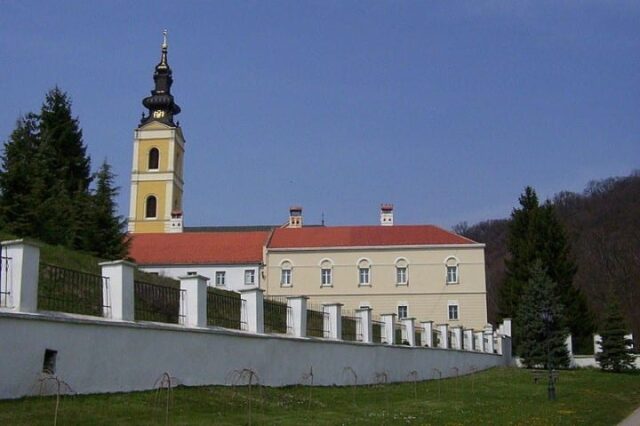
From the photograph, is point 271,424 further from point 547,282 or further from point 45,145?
point 547,282

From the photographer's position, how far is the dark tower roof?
81.2 metres

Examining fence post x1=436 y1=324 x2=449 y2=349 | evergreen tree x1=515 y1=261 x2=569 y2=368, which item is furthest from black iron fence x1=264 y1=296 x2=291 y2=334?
evergreen tree x1=515 y1=261 x2=569 y2=368

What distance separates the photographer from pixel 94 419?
10742mm

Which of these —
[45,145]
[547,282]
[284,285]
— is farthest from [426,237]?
[45,145]

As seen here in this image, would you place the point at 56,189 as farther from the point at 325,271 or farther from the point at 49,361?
the point at 325,271

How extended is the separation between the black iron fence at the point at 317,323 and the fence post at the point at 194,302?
531 centimetres

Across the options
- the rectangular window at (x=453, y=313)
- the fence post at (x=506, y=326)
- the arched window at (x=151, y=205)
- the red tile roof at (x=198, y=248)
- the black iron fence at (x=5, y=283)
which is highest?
the arched window at (x=151, y=205)

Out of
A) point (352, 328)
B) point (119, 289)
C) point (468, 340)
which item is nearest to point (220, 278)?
point (468, 340)

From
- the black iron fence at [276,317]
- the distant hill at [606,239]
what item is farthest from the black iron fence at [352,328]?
the distant hill at [606,239]

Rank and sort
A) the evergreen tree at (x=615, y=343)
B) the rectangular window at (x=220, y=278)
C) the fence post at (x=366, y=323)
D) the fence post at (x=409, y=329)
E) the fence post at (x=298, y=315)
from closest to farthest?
the fence post at (x=298, y=315)
the fence post at (x=366, y=323)
the fence post at (x=409, y=329)
the evergreen tree at (x=615, y=343)
the rectangular window at (x=220, y=278)

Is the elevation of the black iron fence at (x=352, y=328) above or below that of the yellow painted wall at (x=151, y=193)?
below

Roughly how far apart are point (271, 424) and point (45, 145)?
71.2 feet

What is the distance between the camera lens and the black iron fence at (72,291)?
42.9 ft

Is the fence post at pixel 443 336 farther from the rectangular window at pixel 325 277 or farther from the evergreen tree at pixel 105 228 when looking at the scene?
the rectangular window at pixel 325 277
